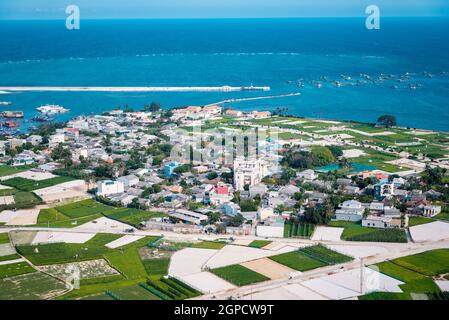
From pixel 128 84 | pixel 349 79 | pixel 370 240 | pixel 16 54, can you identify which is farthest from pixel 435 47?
pixel 370 240

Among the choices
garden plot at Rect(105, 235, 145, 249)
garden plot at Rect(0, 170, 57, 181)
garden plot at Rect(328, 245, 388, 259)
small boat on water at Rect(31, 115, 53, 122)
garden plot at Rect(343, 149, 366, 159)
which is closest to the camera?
garden plot at Rect(328, 245, 388, 259)

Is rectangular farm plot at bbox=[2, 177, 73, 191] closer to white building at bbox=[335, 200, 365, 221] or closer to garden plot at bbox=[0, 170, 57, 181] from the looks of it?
garden plot at bbox=[0, 170, 57, 181]

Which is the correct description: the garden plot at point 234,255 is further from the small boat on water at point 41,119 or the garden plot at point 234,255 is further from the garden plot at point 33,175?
the small boat on water at point 41,119

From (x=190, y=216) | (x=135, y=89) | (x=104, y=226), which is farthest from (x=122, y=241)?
(x=135, y=89)

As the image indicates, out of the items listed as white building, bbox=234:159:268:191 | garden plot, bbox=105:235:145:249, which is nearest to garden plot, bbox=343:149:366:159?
white building, bbox=234:159:268:191
